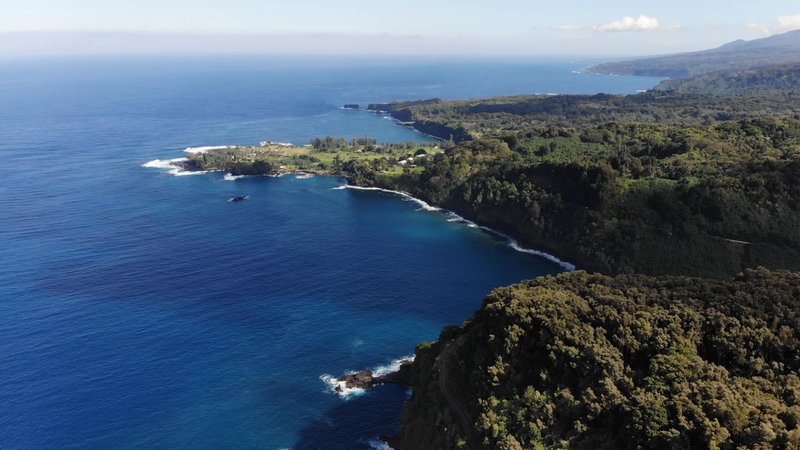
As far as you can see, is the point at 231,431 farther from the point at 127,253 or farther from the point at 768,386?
the point at 127,253

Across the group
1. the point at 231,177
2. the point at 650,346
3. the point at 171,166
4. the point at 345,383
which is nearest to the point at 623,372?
the point at 650,346

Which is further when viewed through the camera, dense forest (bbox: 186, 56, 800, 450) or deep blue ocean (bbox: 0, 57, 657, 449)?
deep blue ocean (bbox: 0, 57, 657, 449)

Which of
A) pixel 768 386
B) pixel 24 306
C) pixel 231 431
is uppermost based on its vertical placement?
pixel 768 386

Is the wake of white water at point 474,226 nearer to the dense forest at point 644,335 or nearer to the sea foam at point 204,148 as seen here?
the dense forest at point 644,335

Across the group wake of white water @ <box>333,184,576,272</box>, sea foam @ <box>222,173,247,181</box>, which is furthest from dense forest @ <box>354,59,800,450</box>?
sea foam @ <box>222,173,247,181</box>

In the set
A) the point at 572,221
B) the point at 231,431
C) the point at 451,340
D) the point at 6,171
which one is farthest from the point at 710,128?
the point at 6,171

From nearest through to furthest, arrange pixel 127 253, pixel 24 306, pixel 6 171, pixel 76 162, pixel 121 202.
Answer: pixel 24 306, pixel 127 253, pixel 121 202, pixel 6 171, pixel 76 162

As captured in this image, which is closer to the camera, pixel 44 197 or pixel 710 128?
pixel 44 197

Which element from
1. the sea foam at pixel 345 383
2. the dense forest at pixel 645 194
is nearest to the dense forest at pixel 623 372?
the sea foam at pixel 345 383

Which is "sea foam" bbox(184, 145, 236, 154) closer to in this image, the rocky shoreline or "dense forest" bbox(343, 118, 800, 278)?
"dense forest" bbox(343, 118, 800, 278)
